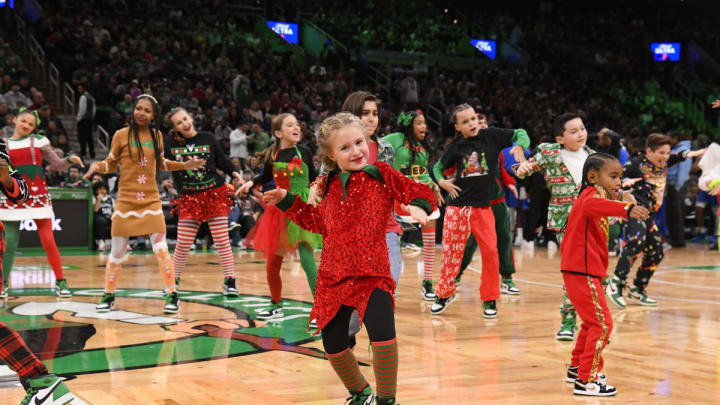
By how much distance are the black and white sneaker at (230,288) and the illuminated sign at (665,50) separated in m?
24.8

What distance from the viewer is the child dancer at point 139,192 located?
6309 millimetres

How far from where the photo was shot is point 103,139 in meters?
16.8

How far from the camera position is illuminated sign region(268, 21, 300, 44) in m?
23.4

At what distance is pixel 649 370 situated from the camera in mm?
4398

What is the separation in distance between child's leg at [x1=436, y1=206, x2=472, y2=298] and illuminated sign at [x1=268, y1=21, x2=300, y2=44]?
700 inches

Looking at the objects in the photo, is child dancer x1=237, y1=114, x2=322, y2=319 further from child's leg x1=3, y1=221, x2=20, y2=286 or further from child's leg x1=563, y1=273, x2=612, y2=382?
child's leg x1=563, y1=273, x2=612, y2=382

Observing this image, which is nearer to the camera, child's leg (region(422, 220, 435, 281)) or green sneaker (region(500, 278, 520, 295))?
child's leg (region(422, 220, 435, 281))

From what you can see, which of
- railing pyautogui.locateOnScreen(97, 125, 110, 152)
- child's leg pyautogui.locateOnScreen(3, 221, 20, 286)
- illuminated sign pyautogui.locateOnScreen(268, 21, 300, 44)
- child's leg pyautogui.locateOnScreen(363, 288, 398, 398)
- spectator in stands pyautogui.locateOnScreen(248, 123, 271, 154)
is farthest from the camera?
illuminated sign pyautogui.locateOnScreen(268, 21, 300, 44)

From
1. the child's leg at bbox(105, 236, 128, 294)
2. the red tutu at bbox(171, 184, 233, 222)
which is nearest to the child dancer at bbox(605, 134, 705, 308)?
the red tutu at bbox(171, 184, 233, 222)

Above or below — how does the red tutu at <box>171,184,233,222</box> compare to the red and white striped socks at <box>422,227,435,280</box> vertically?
above

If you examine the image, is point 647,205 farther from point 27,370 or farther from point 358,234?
point 27,370

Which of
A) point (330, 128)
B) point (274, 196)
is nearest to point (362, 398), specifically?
point (274, 196)

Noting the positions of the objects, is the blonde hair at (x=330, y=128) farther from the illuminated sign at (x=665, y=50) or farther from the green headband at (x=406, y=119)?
the illuminated sign at (x=665, y=50)

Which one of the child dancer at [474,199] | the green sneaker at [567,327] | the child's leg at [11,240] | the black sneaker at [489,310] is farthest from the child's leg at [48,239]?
the green sneaker at [567,327]
